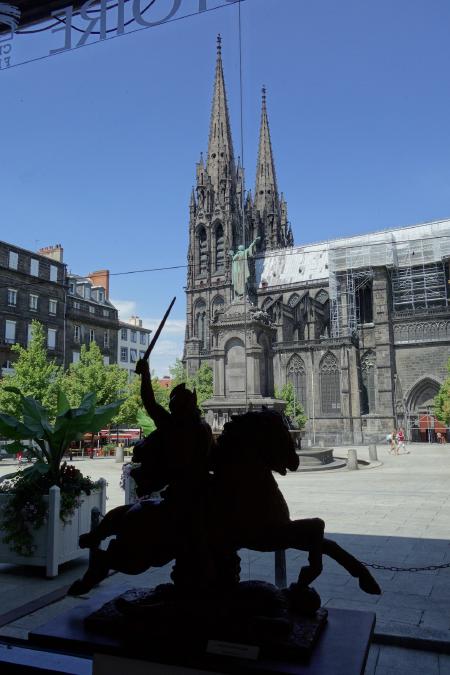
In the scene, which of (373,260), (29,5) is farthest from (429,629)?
(373,260)

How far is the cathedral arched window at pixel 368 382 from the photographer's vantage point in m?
Answer: 54.4

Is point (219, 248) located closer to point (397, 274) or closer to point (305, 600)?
point (397, 274)

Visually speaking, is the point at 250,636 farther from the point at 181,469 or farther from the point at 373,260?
the point at 373,260

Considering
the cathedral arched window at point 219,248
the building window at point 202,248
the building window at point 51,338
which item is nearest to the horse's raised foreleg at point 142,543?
the building window at point 51,338

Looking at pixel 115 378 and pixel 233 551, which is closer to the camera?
pixel 233 551

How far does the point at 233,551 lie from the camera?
322 cm

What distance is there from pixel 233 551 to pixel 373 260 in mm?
58004

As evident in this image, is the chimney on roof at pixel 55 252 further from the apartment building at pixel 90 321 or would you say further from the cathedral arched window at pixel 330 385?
the cathedral arched window at pixel 330 385

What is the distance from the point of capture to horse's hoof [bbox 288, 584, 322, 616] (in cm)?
312

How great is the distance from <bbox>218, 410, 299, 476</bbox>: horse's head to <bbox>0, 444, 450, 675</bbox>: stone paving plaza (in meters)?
1.97

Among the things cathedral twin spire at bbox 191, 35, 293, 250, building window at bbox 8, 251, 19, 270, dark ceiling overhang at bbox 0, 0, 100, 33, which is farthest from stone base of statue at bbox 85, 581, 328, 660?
cathedral twin spire at bbox 191, 35, 293, 250

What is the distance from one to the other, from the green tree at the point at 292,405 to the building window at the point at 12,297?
20748mm

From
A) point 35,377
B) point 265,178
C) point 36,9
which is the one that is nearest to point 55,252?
point 35,377

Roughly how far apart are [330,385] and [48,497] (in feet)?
163
